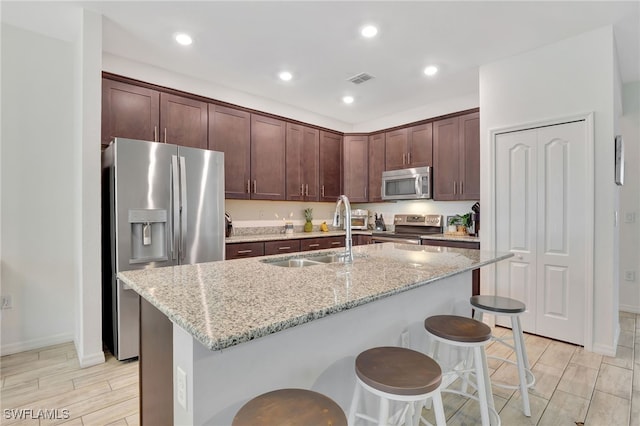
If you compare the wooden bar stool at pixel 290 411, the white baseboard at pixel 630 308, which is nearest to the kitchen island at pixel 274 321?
the wooden bar stool at pixel 290 411

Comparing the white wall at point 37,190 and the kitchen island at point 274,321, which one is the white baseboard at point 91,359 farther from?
the kitchen island at point 274,321

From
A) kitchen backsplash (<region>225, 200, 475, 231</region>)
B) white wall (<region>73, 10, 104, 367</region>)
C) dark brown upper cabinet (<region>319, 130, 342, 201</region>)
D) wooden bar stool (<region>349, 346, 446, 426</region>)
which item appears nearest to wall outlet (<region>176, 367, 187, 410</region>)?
wooden bar stool (<region>349, 346, 446, 426</region>)

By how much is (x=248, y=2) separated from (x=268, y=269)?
1.95 m

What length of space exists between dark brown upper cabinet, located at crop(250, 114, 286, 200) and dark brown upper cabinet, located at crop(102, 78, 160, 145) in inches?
45.0

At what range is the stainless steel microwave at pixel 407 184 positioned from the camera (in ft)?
13.9

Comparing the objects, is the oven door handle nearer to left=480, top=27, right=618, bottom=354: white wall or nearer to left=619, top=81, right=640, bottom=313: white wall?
left=480, top=27, right=618, bottom=354: white wall

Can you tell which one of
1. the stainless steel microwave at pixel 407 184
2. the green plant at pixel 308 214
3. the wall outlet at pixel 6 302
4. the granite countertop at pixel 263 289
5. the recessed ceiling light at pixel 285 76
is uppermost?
the recessed ceiling light at pixel 285 76

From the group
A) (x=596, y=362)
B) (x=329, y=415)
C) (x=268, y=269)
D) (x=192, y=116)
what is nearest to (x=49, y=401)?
(x=268, y=269)

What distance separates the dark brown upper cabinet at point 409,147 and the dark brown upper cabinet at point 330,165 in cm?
76

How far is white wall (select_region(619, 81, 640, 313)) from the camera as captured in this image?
3689mm

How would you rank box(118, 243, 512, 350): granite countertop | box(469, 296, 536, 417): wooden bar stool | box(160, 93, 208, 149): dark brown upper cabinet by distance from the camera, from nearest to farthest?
box(118, 243, 512, 350): granite countertop, box(469, 296, 536, 417): wooden bar stool, box(160, 93, 208, 149): dark brown upper cabinet

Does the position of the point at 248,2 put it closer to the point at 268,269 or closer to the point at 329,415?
the point at 268,269

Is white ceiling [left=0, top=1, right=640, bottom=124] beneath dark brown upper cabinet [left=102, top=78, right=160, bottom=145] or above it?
above

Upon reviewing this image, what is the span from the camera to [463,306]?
230cm
